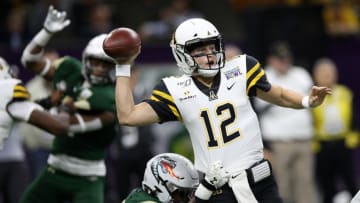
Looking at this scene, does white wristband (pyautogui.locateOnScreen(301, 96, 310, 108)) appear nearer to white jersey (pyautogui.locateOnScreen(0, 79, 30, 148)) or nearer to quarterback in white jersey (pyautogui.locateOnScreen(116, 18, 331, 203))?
quarterback in white jersey (pyautogui.locateOnScreen(116, 18, 331, 203))

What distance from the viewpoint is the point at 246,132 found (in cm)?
630

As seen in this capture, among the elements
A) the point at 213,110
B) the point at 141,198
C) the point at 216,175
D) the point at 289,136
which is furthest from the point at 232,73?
the point at 289,136

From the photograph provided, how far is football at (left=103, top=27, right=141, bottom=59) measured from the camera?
6.25 metres

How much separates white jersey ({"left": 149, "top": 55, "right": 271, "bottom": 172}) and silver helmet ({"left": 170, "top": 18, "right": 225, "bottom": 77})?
0.08 m

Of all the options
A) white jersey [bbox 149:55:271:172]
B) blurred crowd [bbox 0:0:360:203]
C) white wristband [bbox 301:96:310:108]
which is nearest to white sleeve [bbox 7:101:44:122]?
white jersey [bbox 149:55:271:172]

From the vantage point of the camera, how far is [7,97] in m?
7.05

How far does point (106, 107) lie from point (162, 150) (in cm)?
481

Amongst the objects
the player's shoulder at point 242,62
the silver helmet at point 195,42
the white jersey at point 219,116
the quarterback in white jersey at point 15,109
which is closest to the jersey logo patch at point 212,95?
the white jersey at point 219,116

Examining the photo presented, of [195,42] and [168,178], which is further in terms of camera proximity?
[195,42]

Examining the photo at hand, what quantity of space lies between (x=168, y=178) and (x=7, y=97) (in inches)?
57.2

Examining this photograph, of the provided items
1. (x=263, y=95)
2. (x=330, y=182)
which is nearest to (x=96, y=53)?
(x=263, y=95)

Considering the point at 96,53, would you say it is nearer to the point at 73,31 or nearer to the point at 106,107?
the point at 106,107

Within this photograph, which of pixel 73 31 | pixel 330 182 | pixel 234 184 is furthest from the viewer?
pixel 73 31

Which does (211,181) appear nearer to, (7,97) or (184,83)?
(184,83)
